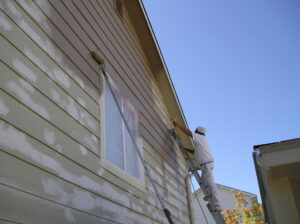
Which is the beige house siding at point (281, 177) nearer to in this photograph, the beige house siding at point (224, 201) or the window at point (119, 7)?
the window at point (119, 7)

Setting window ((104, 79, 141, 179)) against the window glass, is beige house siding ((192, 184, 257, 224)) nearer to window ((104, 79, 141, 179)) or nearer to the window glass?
window ((104, 79, 141, 179))

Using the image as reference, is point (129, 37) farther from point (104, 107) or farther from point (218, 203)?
point (218, 203)

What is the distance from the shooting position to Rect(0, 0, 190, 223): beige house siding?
2232 millimetres

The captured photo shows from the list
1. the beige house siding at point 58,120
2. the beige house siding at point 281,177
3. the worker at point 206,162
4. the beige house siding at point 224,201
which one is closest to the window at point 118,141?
the beige house siding at point 58,120

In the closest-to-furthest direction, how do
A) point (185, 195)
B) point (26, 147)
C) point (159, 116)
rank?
point (26, 147)
point (159, 116)
point (185, 195)

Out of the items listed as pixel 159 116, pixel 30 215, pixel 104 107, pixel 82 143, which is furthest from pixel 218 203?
pixel 30 215

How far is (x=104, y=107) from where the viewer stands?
3.86 m

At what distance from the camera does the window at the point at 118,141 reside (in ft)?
12.4

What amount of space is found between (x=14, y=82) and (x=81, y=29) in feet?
5.32

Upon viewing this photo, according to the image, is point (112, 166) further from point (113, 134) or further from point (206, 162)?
point (206, 162)

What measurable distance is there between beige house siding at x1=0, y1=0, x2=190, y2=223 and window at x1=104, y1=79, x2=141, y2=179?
0.21 m

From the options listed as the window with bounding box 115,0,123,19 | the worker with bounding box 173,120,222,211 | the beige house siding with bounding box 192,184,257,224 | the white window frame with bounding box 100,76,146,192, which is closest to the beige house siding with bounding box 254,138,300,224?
the white window frame with bounding box 100,76,146,192

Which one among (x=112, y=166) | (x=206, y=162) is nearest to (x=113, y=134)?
(x=112, y=166)

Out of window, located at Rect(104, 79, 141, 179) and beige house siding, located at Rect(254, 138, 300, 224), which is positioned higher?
window, located at Rect(104, 79, 141, 179)
